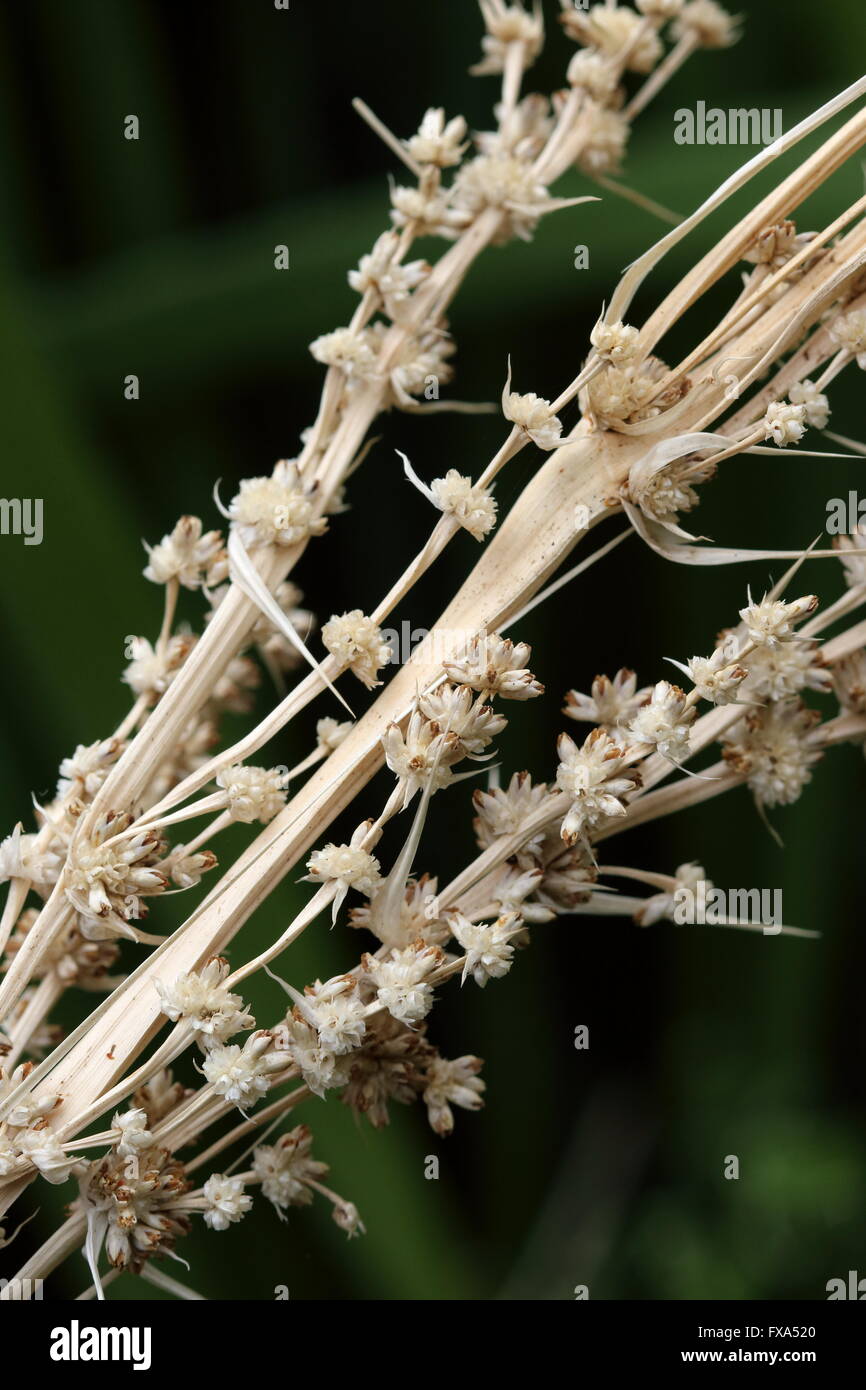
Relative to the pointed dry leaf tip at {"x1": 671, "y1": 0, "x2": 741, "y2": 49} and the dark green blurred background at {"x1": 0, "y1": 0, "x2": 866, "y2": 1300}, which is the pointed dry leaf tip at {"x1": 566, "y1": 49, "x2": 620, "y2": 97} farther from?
the dark green blurred background at {"x1": 0, "y1": 0, "x2": 866, "y2": 1300}

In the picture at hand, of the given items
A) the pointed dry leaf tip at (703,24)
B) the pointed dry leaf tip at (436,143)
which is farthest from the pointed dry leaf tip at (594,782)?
the pointed dry leaf tip at (703,24)

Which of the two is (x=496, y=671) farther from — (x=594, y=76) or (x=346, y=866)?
(x=594, y=76)

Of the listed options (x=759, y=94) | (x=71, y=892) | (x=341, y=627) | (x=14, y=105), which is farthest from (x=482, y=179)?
(x=14, y=105)

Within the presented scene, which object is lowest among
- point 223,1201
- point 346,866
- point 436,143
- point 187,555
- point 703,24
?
point 223,1201

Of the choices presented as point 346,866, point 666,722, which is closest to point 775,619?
point 666,722

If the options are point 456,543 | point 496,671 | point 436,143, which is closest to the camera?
point 496,671

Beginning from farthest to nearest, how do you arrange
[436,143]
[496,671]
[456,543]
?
[456,543]
[436,143]
[496,671]

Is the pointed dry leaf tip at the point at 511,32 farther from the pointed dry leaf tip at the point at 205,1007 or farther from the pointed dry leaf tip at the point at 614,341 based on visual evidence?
the pointed dry leaf tip at the point at 205,1007

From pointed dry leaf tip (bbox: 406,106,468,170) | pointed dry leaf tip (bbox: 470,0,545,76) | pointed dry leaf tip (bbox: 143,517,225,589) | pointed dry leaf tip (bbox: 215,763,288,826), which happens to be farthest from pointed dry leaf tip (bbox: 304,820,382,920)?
pointed dry leaf tip (bbox: 470,0,545,76)
